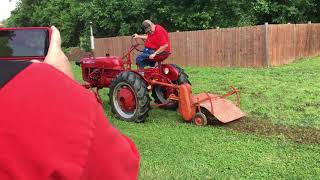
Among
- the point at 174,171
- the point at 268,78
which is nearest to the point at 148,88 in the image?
the point at 174,171

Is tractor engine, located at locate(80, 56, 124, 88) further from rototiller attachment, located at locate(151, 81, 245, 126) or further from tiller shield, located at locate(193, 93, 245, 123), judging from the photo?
tiller shield, located at locate(193, 93, 245, 123)

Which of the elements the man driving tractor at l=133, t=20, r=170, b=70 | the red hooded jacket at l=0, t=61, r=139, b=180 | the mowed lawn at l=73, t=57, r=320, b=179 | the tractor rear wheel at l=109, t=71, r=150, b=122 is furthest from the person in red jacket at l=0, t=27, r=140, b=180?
the man driving tractor at l=133, t=20, r=170, b=70

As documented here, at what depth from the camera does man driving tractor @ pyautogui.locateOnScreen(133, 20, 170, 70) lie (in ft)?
28.9

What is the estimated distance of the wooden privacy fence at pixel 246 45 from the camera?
1822 cm

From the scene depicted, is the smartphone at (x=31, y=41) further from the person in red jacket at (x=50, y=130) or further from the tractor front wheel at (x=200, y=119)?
the person in red jacket at (x=50, y=130)

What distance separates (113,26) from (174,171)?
26411mm

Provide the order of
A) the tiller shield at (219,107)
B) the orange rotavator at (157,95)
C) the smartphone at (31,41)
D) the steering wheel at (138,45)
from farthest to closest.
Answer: the steering wheel at (138,45) < the orange rotavator at (157,95) < the tiller shield at (219,107) < the smartphone at (31,41)

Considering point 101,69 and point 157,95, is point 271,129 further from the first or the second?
point 101,69

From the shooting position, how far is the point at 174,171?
5.40 m

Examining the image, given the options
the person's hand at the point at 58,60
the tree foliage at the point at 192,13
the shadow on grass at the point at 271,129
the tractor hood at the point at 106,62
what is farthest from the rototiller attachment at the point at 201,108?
the tree foliage at the point at 192,13

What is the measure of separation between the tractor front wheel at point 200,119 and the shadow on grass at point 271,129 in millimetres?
265

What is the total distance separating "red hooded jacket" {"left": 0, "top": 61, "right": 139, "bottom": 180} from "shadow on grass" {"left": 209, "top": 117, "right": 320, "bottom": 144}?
19.5 ft

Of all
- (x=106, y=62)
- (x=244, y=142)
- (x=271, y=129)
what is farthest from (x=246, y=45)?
(x=244, y=142)

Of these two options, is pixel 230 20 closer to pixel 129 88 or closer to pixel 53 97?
pixel 129 88
